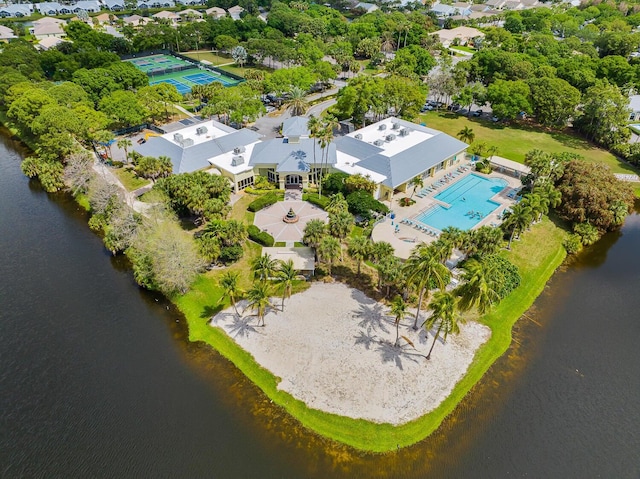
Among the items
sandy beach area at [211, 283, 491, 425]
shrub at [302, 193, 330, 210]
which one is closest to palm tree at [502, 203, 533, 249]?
sandy beach area at [211, 283, 491, 425]

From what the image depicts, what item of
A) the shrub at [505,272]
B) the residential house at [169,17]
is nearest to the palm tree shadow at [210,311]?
the shrub at [505,272]

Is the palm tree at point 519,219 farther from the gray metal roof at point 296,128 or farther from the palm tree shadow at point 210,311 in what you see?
the gray metal roof at point 296,128

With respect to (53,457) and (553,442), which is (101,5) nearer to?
(53,457)

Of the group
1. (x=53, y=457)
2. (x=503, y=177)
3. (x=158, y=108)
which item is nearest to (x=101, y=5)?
(x=158, y=108)

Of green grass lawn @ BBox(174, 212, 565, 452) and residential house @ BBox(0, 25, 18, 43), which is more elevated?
residential house @ BBox(0, 25, 18, 43)

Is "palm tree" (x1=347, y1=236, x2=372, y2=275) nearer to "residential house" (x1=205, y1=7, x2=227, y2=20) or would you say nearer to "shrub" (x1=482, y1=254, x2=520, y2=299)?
"shrub" (x1=482, y1=254, x2=520, y2=299)

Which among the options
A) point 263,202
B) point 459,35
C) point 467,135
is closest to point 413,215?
point 263,202

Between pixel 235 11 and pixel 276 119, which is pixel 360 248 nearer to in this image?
pixel 276 119

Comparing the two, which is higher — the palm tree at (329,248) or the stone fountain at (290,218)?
the palm tree at (329,248)
